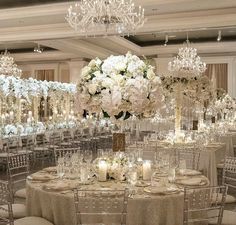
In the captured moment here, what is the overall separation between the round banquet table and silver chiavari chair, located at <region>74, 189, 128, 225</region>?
8 cm

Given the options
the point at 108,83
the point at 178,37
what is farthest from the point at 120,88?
the point at 178,37

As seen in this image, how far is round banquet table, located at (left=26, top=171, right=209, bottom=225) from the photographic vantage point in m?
3.34

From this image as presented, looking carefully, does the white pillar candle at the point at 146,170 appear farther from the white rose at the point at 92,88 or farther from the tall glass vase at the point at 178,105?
the tall glass vase at the point at 178,105

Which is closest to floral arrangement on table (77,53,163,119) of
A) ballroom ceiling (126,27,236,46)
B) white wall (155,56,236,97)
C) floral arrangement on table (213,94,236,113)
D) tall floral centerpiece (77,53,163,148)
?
tall floral centerpiece (77,53,163,148)

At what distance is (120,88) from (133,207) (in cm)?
100

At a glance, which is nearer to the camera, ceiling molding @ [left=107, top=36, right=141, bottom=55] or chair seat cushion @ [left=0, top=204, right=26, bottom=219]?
chair seat cushion @ [left=0, top=204, right=26, bottom=219]

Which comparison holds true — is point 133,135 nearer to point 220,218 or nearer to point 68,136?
point 68,136

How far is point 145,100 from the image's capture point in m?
3.66

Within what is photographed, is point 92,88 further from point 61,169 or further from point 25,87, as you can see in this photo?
point 25,87

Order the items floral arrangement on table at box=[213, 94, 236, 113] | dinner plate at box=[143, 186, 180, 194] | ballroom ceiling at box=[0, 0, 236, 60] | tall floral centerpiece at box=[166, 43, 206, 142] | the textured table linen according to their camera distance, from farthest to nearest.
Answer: floral arrangement on table at box=[213, 94, 236, 113], ballroom ceiling at box=[0, 0, 236, 60], tall floral centerpiece at box=[166, 43, 206, 142], the textured table linen, dinner plate at box=[143, 186, 180, 194]

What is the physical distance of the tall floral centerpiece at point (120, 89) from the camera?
3.60m

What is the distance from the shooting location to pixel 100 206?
3.34m

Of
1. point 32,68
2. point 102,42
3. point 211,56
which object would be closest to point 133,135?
point 102,42

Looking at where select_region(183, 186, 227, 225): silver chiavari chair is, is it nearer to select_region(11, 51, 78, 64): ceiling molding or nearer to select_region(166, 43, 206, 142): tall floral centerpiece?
select_region(166, 43, 206, 142): tall floral centerpiece
